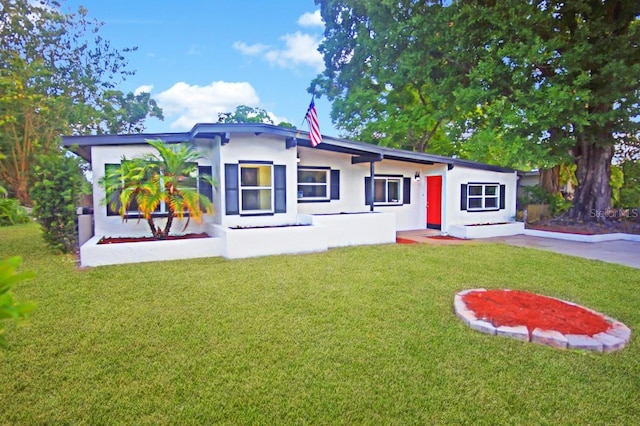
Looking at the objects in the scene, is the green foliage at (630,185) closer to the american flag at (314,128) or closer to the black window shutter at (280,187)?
the american flag at (314,128)

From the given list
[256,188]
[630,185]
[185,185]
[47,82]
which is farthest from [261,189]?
[47,82]

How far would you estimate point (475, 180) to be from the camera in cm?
1330

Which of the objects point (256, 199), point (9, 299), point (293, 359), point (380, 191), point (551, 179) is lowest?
point (293, 359)

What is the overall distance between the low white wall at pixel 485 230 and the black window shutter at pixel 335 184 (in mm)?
4189

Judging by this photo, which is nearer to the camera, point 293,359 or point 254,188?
point 293,359

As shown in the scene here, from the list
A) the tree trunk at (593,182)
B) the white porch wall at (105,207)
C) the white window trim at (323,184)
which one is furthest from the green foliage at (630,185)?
the white porch wall at (105,207)

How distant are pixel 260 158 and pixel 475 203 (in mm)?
8672

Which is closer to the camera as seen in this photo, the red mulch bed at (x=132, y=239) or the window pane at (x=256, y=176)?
the red mulch bed at (x=132, y=239)

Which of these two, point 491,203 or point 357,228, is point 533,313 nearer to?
point 357,228

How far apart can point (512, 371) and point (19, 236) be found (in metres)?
14.3

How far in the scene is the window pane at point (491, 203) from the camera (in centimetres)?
1371

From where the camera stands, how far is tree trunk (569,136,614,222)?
12.9m

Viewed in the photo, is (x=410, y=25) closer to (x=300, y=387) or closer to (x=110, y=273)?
(x=110, y=273)

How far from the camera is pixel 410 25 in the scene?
1401 cm
